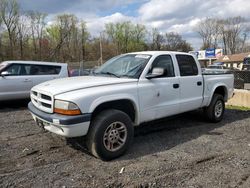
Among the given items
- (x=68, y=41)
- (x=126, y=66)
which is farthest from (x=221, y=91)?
(x=68, y=41)

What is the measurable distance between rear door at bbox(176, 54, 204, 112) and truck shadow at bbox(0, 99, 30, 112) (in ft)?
19.4

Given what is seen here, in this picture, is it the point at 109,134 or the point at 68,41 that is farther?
the point at 68,41

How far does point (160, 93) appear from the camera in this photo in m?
5.19

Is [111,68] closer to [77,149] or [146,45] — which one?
[77,149]

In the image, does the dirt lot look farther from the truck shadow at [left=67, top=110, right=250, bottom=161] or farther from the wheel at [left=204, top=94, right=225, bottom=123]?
the wheel at [left=204, top=94, right=225, bottom=123]

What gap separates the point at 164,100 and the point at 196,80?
4.20 feet

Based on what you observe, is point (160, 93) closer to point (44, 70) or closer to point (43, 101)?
point (43, 101)

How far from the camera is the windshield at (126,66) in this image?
5070 mm

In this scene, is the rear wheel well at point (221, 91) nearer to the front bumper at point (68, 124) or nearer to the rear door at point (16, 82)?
the front bumper at point (68, 124)

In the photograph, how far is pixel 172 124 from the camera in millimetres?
6789

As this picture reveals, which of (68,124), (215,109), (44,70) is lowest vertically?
(215,109)

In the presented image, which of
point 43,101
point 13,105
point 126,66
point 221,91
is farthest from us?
point 13,105

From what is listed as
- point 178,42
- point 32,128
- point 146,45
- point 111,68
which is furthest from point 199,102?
point 178,42

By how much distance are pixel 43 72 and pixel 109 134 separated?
6163 mm
